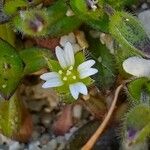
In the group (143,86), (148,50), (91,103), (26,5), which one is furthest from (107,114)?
(26,5)

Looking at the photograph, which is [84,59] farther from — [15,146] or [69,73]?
[15,146]

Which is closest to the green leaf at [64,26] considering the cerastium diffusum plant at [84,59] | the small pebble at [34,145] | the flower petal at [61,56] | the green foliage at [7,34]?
the cerastium diffusum plant at [84,59]

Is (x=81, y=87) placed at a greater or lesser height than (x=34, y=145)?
greater

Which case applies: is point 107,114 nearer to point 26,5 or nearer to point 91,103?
point 91,103

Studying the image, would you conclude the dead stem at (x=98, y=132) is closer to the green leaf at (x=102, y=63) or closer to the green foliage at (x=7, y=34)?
the green leaf at (x=102, y=63)

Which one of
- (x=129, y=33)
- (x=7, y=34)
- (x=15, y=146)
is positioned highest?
(x=129, y=33)

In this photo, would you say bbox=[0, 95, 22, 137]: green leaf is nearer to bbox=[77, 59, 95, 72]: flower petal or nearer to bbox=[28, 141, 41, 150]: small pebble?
bbox=[28, 141, 41, 150]: small pebble

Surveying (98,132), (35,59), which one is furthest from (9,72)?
(98,132)
